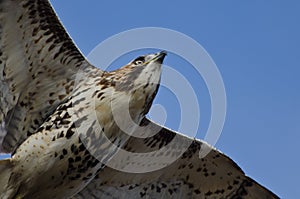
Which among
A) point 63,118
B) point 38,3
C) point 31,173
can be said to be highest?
point 38,3

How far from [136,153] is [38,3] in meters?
3.41

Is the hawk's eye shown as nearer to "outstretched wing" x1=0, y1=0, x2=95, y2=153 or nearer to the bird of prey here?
the bird of prey

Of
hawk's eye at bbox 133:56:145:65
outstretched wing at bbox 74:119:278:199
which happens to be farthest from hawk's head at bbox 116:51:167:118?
outstretched wing at bbox 74:119:278:199

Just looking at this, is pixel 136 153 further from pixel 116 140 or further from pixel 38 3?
pixel 38 3

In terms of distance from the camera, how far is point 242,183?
14258 mm

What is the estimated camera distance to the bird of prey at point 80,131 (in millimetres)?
11859

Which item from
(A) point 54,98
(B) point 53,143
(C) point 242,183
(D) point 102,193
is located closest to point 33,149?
(B) point 53,143

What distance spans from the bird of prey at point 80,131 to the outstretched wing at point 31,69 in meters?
0.02

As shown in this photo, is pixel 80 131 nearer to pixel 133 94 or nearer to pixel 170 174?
pixel 133 94

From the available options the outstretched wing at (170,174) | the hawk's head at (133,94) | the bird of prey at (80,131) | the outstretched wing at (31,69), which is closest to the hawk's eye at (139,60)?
the bird of prey at (80,131)

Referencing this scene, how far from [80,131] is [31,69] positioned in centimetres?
163

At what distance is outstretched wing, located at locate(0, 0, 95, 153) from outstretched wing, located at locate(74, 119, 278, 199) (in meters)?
1.73

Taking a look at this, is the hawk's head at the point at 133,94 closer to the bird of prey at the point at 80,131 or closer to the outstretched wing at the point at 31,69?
the bird of prey at the point at 80,131

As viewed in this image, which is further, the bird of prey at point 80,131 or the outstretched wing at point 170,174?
the outstretched wing at point 170,174
